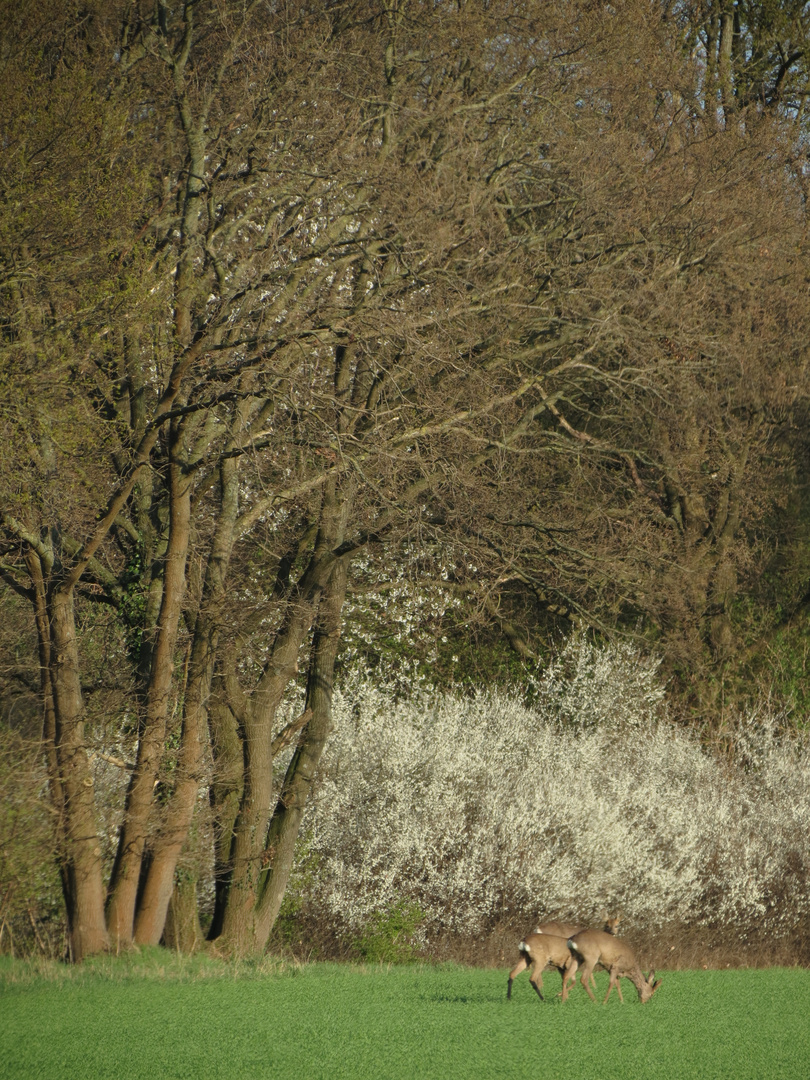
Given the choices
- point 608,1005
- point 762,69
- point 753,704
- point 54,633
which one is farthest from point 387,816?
point 762,69

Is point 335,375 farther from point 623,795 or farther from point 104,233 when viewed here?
point 623,795

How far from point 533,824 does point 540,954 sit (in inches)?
246

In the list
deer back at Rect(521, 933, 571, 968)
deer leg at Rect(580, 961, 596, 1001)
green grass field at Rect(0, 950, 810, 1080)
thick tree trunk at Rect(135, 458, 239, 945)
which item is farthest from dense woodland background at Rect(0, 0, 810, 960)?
deer leg at Rect(580, 961, 596, 1001)

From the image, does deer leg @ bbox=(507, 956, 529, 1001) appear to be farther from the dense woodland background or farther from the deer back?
the dense woodland background

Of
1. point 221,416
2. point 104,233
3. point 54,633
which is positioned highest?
point 104,233

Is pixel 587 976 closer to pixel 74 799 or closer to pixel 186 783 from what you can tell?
pixel 186 783

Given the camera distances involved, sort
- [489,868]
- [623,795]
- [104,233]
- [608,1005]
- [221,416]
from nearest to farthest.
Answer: [608,1005] → [104,233] → [221,416] → [489,868] → [623,795]

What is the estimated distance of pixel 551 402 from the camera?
14.4 meters

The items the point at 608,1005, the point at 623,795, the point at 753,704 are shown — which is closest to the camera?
the point at 608,1005

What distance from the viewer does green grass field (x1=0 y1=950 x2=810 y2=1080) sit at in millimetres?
6688

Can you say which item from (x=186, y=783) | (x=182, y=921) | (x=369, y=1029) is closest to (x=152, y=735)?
(x=186, y=783)

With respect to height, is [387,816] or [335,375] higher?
[335,375]

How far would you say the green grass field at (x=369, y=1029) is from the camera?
6688 millimetres

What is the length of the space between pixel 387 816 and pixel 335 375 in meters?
5.17
